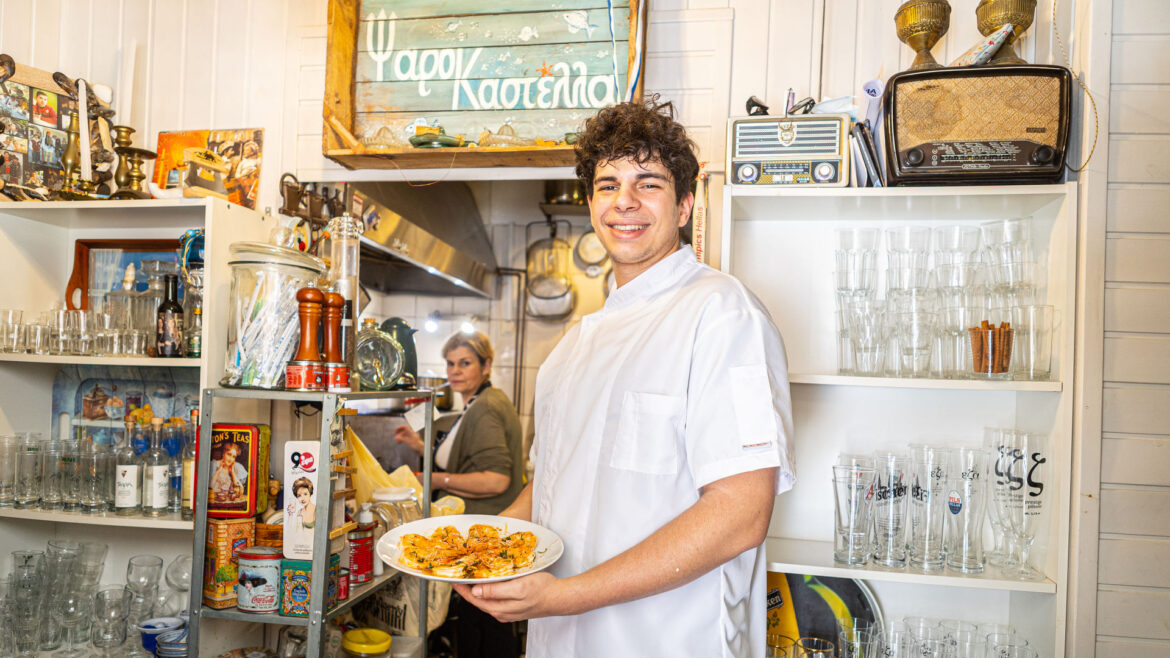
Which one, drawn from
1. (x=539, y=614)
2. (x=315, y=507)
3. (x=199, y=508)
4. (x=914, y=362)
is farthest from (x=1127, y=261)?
(x=199, y=508)

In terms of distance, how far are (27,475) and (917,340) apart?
7.64ft

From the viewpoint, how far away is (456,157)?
213cm

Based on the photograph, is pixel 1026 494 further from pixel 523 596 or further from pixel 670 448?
pixel 523 596

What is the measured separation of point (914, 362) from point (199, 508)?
1686 millimetres

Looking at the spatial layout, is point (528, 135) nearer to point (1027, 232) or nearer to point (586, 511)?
point (586, 511)

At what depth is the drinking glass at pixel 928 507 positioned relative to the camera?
167cm

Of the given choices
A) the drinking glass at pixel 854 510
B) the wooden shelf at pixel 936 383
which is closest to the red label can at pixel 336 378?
the wooden shelf at pixel 936 383

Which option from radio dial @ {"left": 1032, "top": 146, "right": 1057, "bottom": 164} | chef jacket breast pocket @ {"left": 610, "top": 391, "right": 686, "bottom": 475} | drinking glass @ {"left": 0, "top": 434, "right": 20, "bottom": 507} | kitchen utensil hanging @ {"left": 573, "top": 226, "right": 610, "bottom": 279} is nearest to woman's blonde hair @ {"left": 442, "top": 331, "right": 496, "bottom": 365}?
kitchen utensil hanging @ {"left": 573, "top": 226, "right": 610, "bottom": 279}

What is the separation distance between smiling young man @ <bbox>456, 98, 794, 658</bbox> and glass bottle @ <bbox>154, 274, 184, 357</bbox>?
1012mm

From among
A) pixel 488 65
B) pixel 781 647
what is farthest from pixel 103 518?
pixel 781 647

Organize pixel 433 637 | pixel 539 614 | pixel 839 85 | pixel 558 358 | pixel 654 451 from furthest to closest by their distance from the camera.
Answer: pixel 433 637 → pixel 839 85 → pixel 558 358 → pixel 654 451 → pixel 539 614

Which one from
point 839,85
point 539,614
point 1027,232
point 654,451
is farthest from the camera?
point 839,85

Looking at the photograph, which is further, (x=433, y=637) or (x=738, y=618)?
(x=433, y=637)

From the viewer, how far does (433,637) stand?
10.4 feet
